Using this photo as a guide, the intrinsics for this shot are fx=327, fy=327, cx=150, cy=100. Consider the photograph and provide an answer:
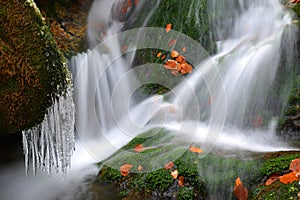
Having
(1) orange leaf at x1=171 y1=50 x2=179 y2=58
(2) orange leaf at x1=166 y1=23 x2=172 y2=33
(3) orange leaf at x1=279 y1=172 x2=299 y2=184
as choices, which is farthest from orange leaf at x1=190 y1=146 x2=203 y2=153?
(2) orange leaf at x1=166 y1=23 x2=172 y2=33

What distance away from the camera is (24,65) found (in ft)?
9.13

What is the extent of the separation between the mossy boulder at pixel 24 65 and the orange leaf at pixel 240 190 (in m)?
2.21

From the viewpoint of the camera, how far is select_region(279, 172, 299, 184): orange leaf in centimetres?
327

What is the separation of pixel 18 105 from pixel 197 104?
116 inches

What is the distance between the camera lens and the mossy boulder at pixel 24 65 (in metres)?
2.77

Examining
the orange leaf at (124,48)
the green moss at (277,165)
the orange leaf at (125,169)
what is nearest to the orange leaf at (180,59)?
the orange leaf at (124,48)

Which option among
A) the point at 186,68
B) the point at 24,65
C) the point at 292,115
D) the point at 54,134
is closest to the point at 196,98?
the point at 186,68

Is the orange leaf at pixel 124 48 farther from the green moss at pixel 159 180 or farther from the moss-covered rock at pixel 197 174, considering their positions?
the green moss at pixel 159 180

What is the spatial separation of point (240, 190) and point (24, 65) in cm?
259

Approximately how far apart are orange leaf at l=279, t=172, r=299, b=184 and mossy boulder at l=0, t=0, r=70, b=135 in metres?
2.42

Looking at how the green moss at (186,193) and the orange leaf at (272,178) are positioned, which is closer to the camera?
the orange leaf at (272,178)

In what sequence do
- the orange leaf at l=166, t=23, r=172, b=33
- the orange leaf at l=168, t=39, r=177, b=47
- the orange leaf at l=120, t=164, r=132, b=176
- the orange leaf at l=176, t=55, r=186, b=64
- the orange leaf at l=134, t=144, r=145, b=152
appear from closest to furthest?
1. the orange leaf at l=120, t=164, r=132, b=176
2. the orange leaf at l=134, t=144, r=145, b=152
3. the orange leaf at l=176, t=55, r=186, b=64
4. the orange leaf at l=168, t=39, r=177, b=47
5. the orange leaf at l=166, t=23, r=172, b=33

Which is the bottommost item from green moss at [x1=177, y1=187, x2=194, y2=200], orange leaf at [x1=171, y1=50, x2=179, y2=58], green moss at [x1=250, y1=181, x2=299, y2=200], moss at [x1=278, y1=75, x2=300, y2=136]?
green moss at [x1=177, y1=187, x2=194, y2=200]

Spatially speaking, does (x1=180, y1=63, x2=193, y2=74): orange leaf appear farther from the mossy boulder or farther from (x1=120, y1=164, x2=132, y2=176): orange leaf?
the mossy boulder
